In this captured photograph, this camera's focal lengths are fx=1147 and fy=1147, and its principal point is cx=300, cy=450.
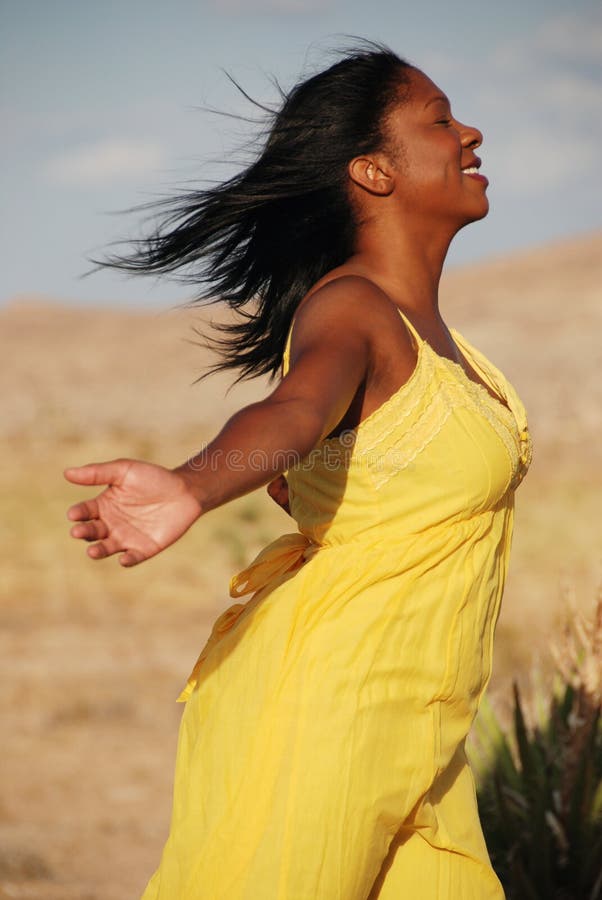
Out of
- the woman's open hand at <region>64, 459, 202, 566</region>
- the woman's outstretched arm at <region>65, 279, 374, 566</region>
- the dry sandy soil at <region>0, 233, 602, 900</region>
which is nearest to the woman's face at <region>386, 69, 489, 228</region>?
the woman's outstretched arm at <region>65, 279, 374, 566</region>

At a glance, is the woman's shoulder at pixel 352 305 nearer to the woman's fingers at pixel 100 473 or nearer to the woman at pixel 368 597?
the woman at pixel 368 597

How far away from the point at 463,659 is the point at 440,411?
481mm

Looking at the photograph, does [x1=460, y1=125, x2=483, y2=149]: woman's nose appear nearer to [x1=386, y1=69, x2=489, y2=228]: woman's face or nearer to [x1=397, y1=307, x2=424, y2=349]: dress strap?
[x1=386, y1=69, x2=489, y2=228]: woman's face

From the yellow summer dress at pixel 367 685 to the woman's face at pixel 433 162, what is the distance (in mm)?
350

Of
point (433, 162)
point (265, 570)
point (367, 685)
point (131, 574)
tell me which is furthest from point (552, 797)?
point (131, 574)

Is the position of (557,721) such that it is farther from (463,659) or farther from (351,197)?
(351,197)

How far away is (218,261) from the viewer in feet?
Result: 9.13

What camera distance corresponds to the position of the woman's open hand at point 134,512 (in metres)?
→ 1.57

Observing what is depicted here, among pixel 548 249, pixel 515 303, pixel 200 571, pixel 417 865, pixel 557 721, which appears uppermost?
pixel 548 249

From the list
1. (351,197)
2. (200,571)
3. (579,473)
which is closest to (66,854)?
(351,197)

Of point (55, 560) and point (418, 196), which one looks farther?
point (55, 560)

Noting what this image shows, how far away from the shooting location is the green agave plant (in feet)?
12.4

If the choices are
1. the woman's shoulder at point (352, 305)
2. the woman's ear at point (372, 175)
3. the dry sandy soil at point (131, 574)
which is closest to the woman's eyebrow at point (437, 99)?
the woman's ear at point (372, 175)

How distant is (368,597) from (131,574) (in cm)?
1017
